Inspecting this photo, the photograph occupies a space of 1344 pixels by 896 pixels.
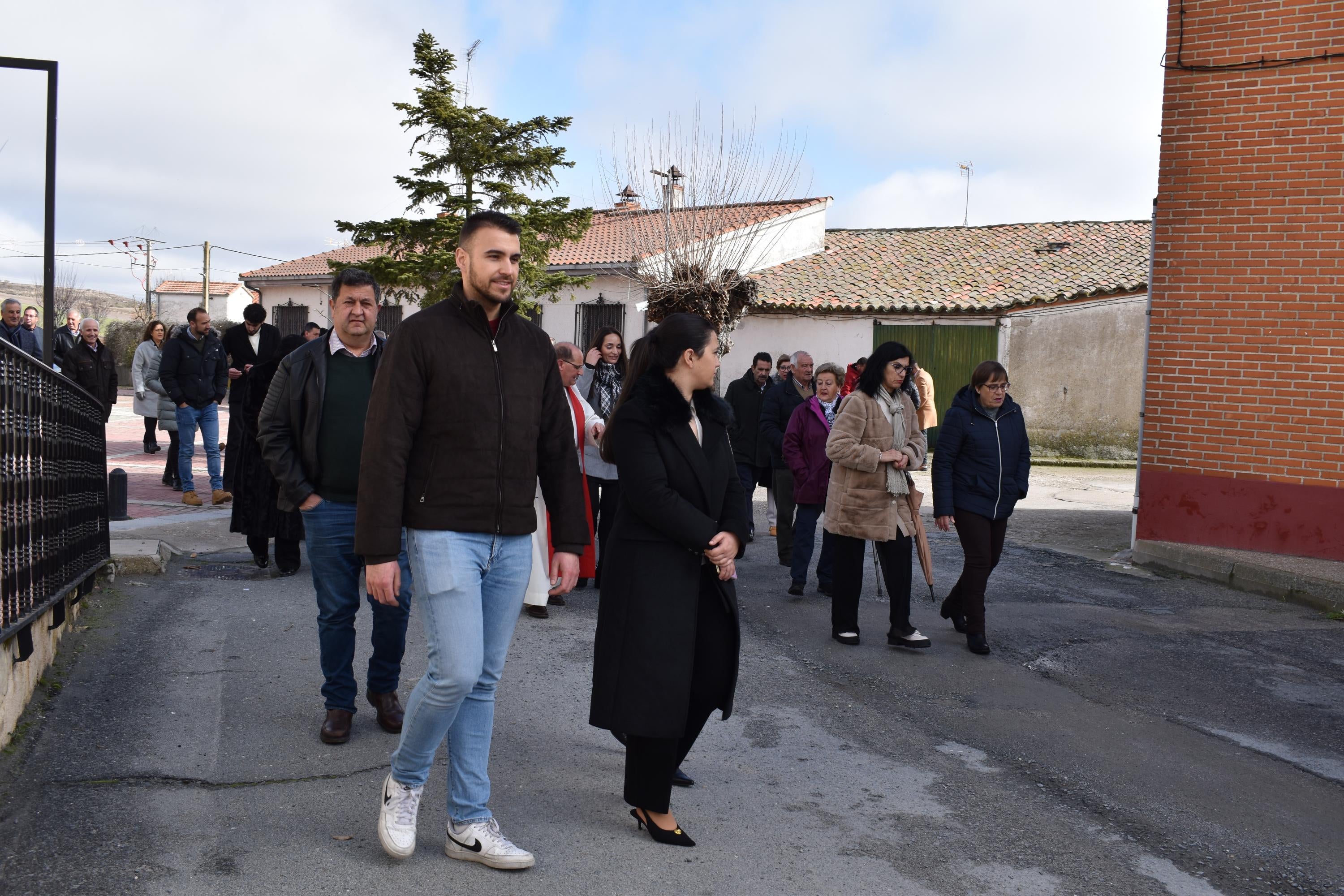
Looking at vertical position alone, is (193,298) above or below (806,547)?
above

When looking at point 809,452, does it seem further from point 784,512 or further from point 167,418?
point 167,418

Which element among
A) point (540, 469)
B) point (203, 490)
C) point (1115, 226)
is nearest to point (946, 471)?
point (540, 469)

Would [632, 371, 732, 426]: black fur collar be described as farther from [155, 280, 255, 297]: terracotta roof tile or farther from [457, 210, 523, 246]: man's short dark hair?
[155, 280, 255, 297]: terracotta roof tile

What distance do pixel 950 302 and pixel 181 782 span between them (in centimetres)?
2297

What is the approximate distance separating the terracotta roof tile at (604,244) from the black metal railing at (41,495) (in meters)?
17.6

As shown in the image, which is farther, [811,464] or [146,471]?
[146,471]

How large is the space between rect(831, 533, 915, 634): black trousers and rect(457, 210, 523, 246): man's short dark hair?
148 inches

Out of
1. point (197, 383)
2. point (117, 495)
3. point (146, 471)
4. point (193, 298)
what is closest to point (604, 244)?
point (146, 471)

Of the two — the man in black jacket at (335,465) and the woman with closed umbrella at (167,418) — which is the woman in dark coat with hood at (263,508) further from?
the woman with closed umbrella at (167,418)

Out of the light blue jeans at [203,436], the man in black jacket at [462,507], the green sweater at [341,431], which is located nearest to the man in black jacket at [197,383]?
the light blue jeans at [203,436]

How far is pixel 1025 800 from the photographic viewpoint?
167 inches

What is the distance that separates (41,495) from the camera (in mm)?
5004

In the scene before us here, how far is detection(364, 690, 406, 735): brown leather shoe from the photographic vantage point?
15.6 feet

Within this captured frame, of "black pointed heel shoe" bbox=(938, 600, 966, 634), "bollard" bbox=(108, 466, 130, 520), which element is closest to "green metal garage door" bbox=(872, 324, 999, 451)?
"bollard" bbox=(108, 466, 130, 520)
